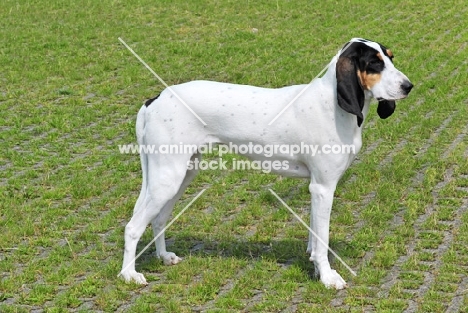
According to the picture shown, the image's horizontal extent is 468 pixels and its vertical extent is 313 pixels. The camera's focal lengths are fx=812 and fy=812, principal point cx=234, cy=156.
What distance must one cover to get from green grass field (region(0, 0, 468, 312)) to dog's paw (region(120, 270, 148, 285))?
76 mm

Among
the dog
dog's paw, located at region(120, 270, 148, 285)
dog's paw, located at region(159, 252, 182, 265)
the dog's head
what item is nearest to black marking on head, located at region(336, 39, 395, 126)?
the dog's head

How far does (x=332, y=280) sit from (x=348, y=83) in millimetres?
1586

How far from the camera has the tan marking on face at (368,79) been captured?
632 centimetres

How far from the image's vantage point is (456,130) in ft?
35.4

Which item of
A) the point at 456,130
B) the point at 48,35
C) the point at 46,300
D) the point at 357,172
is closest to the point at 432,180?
the point at 357,172

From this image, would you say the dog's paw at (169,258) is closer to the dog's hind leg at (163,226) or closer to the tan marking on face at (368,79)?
the dog's hind leg at (163,226)

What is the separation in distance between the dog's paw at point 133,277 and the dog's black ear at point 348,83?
84.8 inches

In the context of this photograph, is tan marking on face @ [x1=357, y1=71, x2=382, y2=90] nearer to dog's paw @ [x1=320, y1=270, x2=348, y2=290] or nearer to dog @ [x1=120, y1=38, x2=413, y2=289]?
dog @ [x1=120, y1=38, x2=413, y2=289]

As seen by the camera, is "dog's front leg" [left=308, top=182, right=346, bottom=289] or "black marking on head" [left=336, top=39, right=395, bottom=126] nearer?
"black marking on head" [left=336, top=39, right=395, bottom=126]

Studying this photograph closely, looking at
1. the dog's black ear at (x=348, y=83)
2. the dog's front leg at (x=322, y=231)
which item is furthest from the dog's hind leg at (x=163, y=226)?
the dog's black ear at (x=348, y=83)

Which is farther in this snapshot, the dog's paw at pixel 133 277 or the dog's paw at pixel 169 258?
the dog's paw at pixel 169 258

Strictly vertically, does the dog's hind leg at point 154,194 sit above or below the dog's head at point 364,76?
below

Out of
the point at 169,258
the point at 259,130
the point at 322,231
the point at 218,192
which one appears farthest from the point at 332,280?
the point at 218,192

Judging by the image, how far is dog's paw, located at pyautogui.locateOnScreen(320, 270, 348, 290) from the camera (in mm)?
6505
